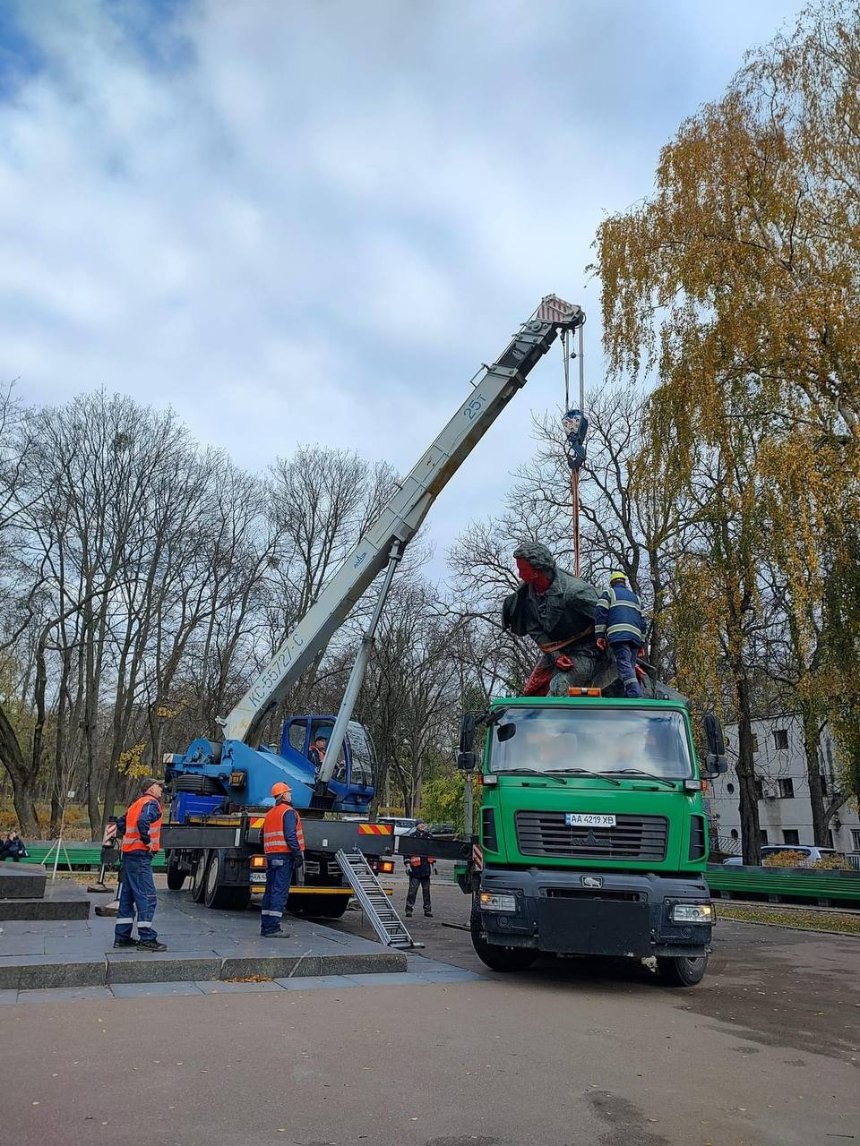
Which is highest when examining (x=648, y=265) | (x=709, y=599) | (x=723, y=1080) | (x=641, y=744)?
(x=648, y=265)

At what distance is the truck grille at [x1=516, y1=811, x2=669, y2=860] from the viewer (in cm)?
870

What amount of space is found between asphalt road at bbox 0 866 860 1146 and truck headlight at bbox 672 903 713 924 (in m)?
0.76

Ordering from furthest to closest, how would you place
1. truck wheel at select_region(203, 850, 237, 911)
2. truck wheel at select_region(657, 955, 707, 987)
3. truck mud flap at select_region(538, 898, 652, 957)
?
truck wheel at select_region(203, 850, 237, 911), truck wheel at select_region(657, 955, 707, 987), truck mud flap at select_region(538, 898, 652, 957)

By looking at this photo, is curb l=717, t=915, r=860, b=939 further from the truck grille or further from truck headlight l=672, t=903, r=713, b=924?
the truck grille

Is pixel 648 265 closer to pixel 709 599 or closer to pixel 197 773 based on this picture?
pixel 709 599

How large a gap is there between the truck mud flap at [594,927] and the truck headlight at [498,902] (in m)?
0.27

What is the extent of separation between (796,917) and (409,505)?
39.6 feet

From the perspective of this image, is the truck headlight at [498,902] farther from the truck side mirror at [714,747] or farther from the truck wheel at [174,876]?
the truck wheel at [174,876]

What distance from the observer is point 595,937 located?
849 cm

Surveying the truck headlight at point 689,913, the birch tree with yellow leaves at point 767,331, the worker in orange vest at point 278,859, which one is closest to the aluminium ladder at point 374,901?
the worker in orange vest at point 278,859

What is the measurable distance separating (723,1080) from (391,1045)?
85.0 inches

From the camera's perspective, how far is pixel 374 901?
11.3m

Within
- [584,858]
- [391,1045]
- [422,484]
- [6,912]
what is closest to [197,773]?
[6,912]

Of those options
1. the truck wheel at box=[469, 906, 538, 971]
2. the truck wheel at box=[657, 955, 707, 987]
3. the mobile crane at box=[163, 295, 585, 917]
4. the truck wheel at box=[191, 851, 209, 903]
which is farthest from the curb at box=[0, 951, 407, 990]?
the truck wheel at box=[191, 851, 209, 903]
